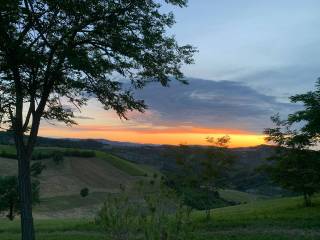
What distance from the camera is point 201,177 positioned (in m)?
32.9

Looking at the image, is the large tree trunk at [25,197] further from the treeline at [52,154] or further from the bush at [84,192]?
the treeline at [52,154]

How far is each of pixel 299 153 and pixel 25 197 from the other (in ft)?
88.6

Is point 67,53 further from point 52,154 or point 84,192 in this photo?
point 52,154

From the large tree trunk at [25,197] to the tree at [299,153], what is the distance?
23.2 meters

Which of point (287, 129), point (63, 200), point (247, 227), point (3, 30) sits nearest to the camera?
point (3, 30)

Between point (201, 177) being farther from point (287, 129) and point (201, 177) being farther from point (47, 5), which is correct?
point (47, 5)

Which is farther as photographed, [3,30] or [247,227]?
[247,227]

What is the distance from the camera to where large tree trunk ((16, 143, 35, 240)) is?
62.6 feet

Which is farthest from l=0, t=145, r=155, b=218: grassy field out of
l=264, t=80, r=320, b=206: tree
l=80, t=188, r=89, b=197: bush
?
l=264, t=80, r=320, b=206: tree

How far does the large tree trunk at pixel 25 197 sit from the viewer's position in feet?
62.6

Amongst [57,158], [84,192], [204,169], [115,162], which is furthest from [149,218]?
[115,162]

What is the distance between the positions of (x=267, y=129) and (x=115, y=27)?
90.0 ft

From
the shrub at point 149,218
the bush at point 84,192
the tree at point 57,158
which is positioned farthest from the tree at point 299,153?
the tree at point 57,158

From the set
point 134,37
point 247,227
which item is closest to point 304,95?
point 247,227
